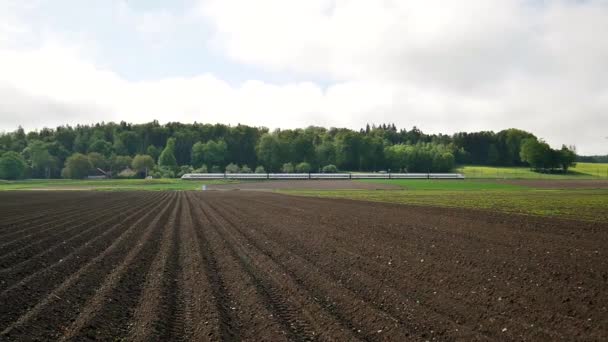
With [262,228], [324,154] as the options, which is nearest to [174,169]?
[324,154]

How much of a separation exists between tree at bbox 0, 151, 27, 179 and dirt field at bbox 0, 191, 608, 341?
452 ft

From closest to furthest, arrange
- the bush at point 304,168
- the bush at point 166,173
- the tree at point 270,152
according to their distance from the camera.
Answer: the bush at point 166,173 → the bush at point 304,168 → the tree at point 270,152

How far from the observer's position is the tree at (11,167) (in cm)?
13962

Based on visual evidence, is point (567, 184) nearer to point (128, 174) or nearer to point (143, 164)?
point (128, 174)

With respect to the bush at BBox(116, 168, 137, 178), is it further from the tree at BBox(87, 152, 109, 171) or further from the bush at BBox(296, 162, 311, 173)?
the bush at BBox(296, 162, 311, 173)

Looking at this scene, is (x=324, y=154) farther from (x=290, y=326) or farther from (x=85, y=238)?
(x=290, y=326)

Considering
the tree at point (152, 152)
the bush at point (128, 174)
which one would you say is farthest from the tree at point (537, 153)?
the tree at point (152, 152)


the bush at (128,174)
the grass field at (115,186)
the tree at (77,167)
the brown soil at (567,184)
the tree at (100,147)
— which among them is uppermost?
the tree at (100,147)

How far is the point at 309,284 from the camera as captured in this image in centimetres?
1263

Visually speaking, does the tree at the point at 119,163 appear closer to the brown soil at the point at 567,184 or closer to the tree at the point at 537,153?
the brown soil at the point at 567,184

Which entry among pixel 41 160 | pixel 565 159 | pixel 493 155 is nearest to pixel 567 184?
pixel 565 159

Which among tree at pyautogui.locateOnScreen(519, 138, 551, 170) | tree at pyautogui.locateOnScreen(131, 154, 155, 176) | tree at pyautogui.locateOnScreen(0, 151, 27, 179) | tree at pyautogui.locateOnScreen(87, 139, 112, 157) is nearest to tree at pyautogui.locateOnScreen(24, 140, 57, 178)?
tree at pyautogui.locateOnScreen(87, 139, 112, 157)

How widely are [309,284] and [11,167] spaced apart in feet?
511

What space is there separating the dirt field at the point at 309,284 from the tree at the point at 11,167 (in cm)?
13787
